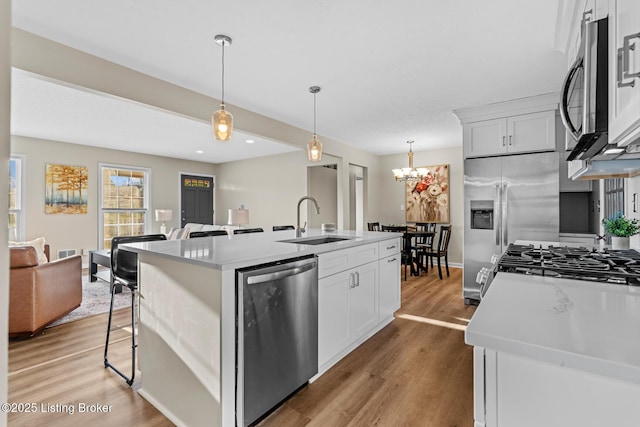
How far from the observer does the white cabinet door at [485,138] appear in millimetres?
3787

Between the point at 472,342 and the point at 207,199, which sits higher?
the point at 207,199

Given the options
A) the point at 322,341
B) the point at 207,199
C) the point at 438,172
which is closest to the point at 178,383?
the point at 322,341

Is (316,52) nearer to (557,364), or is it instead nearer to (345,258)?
(345,258)

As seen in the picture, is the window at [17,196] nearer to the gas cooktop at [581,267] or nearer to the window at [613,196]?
the gas cooktop at [581,267]

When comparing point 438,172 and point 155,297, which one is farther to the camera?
point 438,172

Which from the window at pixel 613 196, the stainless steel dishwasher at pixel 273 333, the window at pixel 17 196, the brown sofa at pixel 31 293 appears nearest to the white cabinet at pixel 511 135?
the window at pixel 613 196

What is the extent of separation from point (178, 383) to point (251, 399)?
0.43m

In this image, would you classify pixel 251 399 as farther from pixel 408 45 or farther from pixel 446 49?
pixel 446 49

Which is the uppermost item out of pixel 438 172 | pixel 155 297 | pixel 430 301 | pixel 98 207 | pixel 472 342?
pixel 438 172

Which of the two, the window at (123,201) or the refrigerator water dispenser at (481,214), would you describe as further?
the window at (123,201)

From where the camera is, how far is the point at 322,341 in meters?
2.14

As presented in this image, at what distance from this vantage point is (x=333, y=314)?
2.25m

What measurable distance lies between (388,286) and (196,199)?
21.4 feet

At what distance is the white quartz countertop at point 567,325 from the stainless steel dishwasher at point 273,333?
3.58 ft
